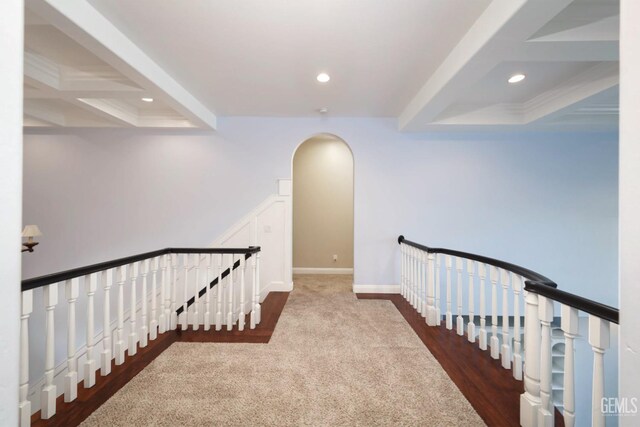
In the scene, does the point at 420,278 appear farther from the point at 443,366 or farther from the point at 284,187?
the point at 284,187

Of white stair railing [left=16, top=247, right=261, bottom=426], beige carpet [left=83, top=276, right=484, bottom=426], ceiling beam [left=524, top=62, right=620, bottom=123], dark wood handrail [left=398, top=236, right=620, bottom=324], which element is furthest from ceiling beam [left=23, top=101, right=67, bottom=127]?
ceiling beam [left=524, top=62, right=620, bottom=123]

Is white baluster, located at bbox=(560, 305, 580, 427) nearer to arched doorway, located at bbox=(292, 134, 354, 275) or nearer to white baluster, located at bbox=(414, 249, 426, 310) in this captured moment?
white baluster, located at bbox=(414, 249, 426, 310)

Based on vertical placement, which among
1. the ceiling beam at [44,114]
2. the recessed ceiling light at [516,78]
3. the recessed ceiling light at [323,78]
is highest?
the recessed ceiling light at [516,78]

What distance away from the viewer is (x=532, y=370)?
5.07ft

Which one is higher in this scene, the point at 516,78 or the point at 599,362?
the point at 516,78

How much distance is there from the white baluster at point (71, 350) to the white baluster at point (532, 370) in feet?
8.93

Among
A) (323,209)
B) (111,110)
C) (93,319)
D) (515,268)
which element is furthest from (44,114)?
(515,268)

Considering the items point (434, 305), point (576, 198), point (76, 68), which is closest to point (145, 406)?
point (434, 305)

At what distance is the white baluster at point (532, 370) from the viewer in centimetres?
151

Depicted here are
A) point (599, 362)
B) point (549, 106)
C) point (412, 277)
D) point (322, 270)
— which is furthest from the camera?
point (322, 270)

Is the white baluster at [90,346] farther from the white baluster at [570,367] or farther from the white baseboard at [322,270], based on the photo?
the white baseboard at [322,270]

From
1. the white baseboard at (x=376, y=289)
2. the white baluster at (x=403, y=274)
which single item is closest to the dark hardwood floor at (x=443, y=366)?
the white baluster at (x=403, y=274)

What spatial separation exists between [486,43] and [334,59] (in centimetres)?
127

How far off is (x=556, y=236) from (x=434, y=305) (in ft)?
9.41
